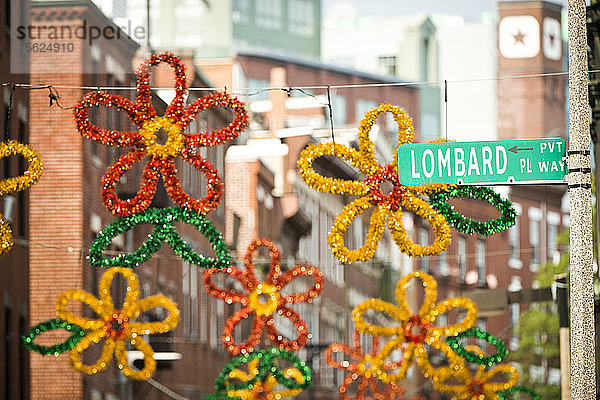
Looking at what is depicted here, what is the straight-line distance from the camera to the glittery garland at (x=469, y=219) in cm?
1811

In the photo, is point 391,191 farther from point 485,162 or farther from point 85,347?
point 85,347

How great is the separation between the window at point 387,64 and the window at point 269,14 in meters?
7.46

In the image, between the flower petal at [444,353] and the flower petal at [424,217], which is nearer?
the flower petal at [424,217]

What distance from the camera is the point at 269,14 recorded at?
92.0 meters

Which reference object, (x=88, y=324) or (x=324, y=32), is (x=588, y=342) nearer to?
(x=88, y=324)

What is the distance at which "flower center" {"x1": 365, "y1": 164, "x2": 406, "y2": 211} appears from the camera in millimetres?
17875

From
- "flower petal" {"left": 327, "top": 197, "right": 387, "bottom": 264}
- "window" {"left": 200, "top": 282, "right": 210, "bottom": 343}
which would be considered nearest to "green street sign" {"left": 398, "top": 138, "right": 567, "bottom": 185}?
"flower petal" {"left": 327, "top": 197, "right": 387, "bottom": 264}

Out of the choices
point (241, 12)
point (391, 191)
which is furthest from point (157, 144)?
point (241, 12)

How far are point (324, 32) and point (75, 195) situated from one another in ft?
232

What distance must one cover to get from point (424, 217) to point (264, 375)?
5.27 meters

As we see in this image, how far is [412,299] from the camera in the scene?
242ft

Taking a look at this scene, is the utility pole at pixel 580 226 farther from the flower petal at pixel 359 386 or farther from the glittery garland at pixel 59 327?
the flower petal at pixel 359 386

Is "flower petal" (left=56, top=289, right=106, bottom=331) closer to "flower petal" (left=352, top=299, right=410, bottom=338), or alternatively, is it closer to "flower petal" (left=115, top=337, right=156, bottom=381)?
"flower petal" (left=115, top=337, right=156, bottom=381)

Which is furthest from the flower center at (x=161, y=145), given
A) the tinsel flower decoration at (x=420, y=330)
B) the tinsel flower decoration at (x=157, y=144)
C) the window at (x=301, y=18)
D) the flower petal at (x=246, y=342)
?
the window at (x=301, y=18)
